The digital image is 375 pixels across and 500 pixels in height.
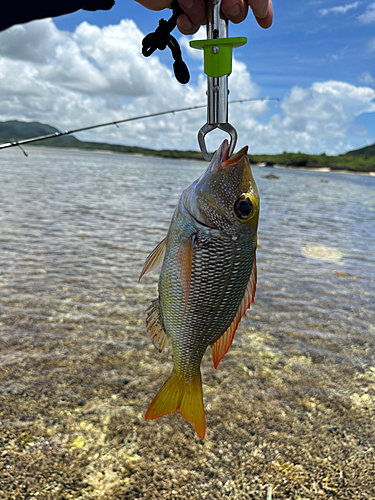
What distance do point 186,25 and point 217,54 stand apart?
1094mm

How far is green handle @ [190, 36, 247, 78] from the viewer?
84.4 inches

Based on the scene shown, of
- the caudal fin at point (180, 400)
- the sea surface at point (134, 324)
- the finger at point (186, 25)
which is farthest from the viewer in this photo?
the sea surface at point (134, 324)

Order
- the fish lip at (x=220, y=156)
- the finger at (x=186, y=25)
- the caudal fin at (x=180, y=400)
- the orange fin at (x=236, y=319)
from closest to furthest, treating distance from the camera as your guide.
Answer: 1. the fish lip at (x=220, y=156)
2. the orange fin at (x=236, y=319)
3. the caudal fin at (x=180, y=400)
4. the finger at (x=186, y=25)

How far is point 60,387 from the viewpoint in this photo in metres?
4.37

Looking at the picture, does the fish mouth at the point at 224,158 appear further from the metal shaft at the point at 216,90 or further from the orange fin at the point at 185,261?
the orange fin at the point at 185,261

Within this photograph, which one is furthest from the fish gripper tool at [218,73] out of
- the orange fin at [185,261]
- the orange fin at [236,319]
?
the orange fin at [236,319]

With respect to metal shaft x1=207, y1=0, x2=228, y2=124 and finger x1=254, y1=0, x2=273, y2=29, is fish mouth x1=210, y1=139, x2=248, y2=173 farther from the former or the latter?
finger x1=254, y1=0, x2=273, y2=29

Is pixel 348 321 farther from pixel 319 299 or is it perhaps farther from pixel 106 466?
pixel 106 466

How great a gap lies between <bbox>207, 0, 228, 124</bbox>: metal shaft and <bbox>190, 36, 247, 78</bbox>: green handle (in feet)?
0.07

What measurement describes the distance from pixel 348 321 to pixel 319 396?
250 centimetres

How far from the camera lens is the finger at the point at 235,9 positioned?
92.9 inches

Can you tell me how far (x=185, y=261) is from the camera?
2352 mm

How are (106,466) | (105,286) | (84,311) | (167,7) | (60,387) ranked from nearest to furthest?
(167,7), (106,466), (60,387), (84,311), (105,286)

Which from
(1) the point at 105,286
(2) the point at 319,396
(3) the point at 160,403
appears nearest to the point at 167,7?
(3) the point at 160,403
